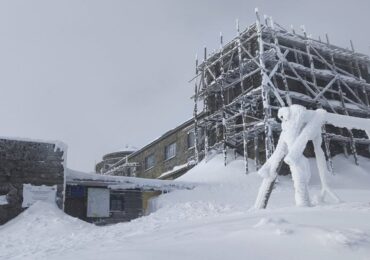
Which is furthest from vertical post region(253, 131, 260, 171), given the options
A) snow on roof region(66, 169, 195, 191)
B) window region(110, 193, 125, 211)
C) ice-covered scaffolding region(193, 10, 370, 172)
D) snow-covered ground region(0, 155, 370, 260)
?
snow-covered ground region(0, 155, 370, 260)

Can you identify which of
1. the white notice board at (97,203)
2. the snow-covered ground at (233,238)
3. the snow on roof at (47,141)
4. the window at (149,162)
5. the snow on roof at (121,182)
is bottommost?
the snow-covered ground at (233,238)

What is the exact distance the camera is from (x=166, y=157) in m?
35.6

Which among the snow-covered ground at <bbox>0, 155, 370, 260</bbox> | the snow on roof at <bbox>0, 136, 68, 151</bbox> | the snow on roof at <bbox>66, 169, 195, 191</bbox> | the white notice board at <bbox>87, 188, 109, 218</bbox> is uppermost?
the snow on roof at <bbox>0, 136, 68, 151</bbox>

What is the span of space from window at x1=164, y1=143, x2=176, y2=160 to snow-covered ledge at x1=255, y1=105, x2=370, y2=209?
22.9 metres

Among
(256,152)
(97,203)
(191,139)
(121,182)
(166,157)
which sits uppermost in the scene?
(191,139)

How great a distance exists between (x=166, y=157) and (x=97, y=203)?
1477 centimetres

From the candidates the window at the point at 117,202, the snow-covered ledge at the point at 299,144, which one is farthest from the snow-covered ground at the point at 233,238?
the window at the point at 117,202

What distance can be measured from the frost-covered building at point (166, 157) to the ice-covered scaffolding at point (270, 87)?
6.46ft

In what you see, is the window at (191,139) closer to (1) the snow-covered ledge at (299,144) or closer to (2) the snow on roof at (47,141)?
(2) the snow on roof at (47,141)

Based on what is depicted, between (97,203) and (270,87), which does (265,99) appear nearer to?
(270,87)

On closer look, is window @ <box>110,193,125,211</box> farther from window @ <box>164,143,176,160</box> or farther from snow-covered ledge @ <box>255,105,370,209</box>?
window @ <box>164,143,176,160</box>

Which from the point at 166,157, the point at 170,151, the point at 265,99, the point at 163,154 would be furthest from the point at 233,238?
the point at 163,154

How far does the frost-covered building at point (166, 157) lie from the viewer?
3238cm

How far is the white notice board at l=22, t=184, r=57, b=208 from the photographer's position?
18.1 metres
